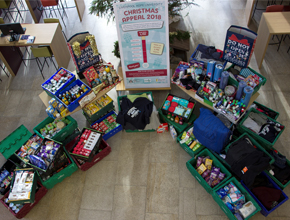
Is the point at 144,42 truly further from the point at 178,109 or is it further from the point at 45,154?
the point at 45,154

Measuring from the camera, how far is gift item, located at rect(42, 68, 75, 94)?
15.9ft

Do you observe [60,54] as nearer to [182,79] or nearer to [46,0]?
[46,0]

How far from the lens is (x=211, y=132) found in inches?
175

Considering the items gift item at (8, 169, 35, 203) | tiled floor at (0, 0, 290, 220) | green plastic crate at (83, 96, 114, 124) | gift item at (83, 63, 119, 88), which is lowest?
tiled floor at (0, 0, 290, 220)

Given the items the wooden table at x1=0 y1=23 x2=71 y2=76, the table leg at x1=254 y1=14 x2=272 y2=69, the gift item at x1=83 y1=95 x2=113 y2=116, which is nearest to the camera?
the gift item at x1=83 y1=95 x2=113 y2=116

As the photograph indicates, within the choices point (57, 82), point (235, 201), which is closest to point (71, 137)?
point (57, 82)

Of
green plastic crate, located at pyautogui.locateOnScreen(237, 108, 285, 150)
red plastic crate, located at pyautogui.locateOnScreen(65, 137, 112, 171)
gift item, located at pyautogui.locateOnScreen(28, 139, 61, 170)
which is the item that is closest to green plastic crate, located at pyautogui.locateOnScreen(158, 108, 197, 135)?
green plastic crate, located at pyautogui.locateOnScreen(237, 108, 285, 150)

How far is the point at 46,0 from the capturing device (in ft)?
24.5

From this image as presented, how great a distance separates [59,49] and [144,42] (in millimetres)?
2842

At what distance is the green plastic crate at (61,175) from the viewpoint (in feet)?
15.2

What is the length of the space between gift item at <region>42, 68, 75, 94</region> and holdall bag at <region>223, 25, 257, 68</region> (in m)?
3.20

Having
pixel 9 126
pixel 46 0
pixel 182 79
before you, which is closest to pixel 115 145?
pixel 182 79

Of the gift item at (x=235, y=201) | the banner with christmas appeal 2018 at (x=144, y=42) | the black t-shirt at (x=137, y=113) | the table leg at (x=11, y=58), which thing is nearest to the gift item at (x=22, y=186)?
the black t-shirt at (x=137, y=113)

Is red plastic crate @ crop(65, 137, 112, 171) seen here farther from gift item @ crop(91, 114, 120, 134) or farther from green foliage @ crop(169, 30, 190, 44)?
green foliage @ crop(169, 30, 190, 44)
